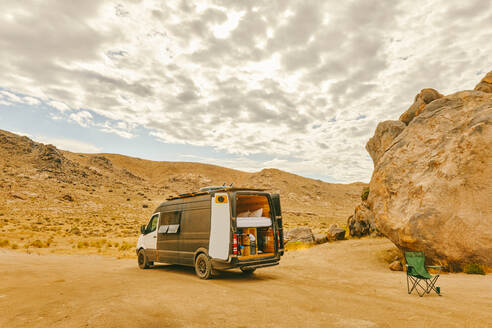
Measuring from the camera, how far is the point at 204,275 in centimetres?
1012

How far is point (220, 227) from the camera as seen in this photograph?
32.0 ft

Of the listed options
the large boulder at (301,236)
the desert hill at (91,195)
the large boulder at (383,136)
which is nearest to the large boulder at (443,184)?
the large boulder at (383,136)

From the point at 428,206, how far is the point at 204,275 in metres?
8.90

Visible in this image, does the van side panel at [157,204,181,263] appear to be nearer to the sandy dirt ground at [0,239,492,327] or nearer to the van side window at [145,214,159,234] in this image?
the van side window at [145,214,159,234]

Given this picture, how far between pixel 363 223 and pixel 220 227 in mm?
15066

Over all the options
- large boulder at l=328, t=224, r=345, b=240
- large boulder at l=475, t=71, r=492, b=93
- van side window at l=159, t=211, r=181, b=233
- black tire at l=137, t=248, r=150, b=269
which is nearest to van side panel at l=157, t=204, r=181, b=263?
van side window at l=159, t=211, r=181, b=233

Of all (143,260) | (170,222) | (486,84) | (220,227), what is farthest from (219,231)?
(486,84)

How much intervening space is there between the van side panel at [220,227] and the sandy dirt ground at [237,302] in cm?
97

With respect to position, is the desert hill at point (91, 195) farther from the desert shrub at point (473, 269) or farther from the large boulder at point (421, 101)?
the large boulder at point (421, 101)

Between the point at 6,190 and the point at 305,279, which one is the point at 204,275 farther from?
Result: the point at 6,190

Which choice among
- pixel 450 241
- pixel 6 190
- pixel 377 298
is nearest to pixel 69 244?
pixel 377 298

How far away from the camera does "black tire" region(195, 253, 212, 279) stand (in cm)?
990

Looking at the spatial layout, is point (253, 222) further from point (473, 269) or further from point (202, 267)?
point (473, 269)

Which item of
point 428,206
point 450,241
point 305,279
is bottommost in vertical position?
point 305,279
